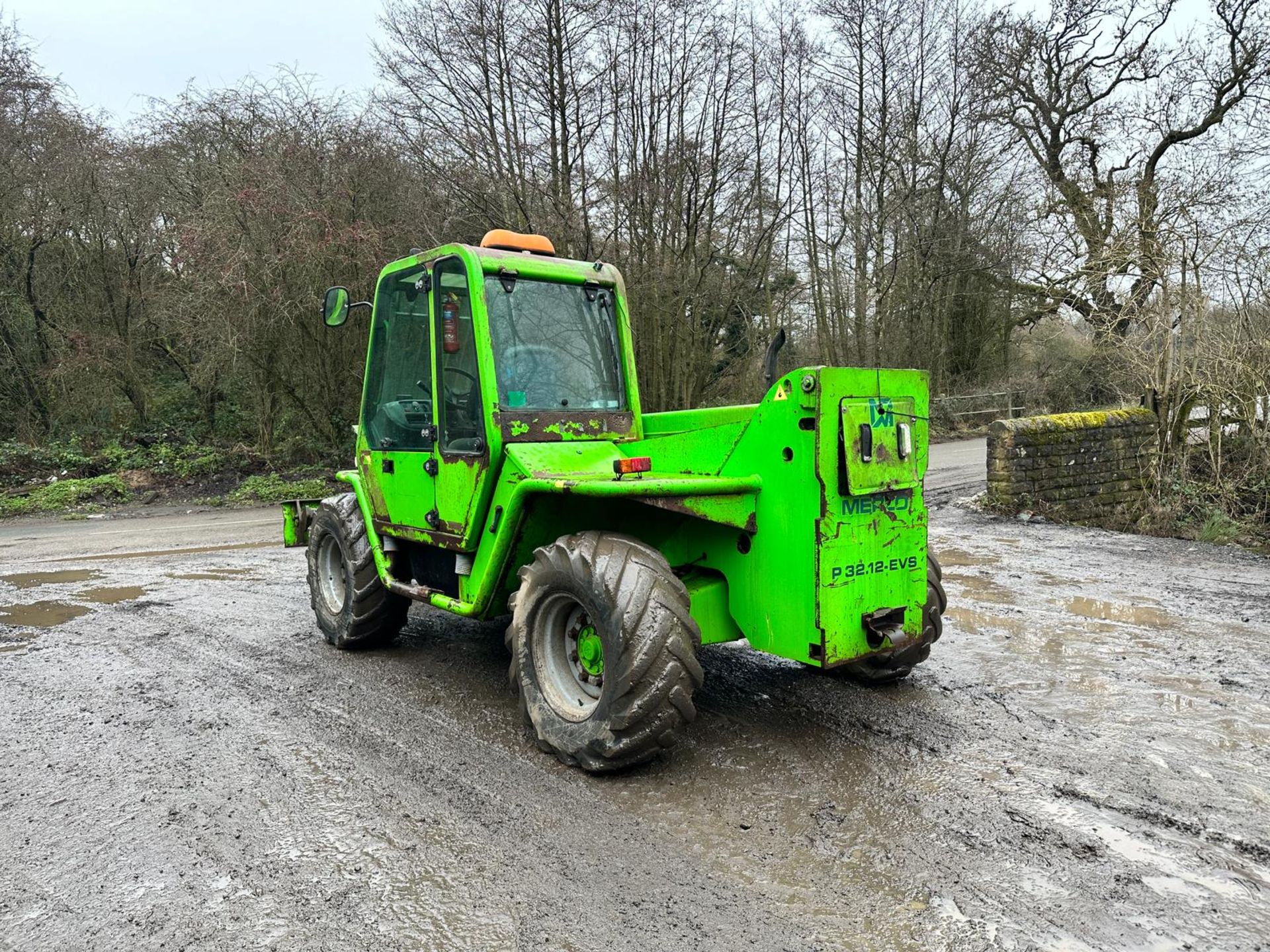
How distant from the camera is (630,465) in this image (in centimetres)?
373

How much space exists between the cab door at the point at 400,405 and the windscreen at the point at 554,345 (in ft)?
1.57

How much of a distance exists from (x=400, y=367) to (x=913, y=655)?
3.16 metres

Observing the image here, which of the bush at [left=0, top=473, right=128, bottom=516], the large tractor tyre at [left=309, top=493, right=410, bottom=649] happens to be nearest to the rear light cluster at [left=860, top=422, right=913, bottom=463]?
the large tractor tyre at [left=309, top=493, right=410, bottom=649]

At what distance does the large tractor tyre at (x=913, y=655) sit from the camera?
4.03m

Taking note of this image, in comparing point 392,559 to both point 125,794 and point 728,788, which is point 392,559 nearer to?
point 125,794

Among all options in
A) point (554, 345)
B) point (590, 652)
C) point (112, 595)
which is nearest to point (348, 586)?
point (554, 345)

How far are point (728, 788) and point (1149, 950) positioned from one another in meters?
1.43

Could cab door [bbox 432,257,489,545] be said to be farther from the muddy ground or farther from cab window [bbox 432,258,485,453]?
the muddy ground

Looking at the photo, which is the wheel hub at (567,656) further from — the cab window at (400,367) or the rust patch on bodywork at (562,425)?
the cab window at (400,367)

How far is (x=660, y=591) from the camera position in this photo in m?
3.29

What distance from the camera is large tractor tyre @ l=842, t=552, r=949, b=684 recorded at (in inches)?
159

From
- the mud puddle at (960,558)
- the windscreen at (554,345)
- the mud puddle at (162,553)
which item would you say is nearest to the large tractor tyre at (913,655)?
the windscreen at (554,345)

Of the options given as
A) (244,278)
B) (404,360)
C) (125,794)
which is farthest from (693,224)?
(125,794)

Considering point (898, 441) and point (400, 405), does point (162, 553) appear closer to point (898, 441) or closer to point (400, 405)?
point (400, 405)
